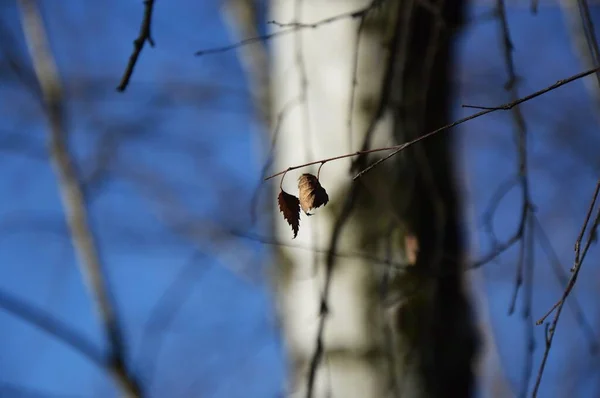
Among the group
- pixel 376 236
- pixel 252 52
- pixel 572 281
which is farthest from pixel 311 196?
pixel 252 52

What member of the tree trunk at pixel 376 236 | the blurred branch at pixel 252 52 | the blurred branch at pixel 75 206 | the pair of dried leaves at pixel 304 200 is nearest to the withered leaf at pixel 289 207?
the pair of dried leaves at pixel 304 200

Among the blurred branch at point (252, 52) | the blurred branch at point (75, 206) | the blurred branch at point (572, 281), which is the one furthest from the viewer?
the blurred branch at point (252, 52)

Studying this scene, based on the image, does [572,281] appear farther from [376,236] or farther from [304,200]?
[376,236]

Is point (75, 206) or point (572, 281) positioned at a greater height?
point (75, 206)

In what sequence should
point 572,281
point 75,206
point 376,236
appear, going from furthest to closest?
point 75,206 < point 376,236 < point 572,281

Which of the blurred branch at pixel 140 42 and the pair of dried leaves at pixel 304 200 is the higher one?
the blurred branch at pixel 140 42

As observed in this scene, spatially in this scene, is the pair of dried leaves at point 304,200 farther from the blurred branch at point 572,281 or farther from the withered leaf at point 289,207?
the blurred branch at point 572,281

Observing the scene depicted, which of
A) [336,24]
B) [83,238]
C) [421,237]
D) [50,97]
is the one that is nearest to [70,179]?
[83,238]

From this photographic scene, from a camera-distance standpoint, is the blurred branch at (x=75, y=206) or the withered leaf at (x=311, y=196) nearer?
the withered leaf at (x=311, y=196)

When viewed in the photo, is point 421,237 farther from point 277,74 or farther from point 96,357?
point 96,357
